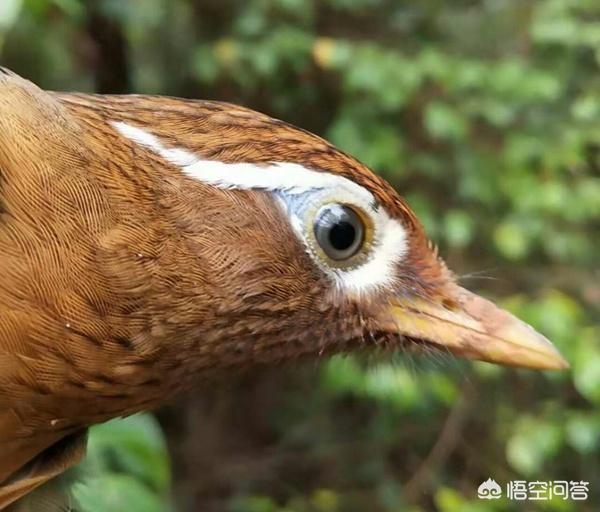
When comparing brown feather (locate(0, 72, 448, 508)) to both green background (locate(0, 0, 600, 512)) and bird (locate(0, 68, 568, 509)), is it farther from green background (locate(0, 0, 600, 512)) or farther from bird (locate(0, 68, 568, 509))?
green background (locate(0, 0, 600, 512))

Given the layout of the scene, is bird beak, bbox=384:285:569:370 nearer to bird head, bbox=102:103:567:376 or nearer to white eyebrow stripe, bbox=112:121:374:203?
bird head, bbox=102:103:567:376

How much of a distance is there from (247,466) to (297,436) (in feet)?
0.88

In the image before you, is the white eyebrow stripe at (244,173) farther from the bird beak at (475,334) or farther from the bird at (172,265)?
the bird beak at (475,334)

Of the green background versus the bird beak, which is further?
the green background

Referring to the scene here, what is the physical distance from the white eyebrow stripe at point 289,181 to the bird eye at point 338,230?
22mm

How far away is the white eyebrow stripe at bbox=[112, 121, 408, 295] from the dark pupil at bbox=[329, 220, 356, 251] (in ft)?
0.12

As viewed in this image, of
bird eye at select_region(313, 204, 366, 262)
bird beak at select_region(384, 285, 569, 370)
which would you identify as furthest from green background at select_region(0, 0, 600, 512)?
bird eye at select_region(313, 204, 366, 262)

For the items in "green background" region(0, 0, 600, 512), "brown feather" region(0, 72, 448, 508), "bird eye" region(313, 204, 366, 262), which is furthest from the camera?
"green background" region(0, 0, 600, 512)

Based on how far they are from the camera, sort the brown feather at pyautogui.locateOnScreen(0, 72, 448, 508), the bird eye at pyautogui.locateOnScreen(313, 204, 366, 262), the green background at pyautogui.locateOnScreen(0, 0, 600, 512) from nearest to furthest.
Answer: the brown feather at pyautogui.locateOnScreen(0, 72, 448, 508)
the bird eye at pyautogui.locateOnScreen(313, 204, 366, 262)
the green background at pyautogui.locateOnScreen(0, 0, 600, 512)

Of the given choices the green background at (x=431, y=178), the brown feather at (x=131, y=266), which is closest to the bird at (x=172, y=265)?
the brown feather at (x=131, y=266)

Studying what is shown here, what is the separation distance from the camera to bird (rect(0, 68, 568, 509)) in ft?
3.31

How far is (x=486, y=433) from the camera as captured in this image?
9.85 feet

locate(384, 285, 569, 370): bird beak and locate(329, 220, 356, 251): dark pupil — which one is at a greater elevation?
locate(329, 220, 356, 251): dark pupil

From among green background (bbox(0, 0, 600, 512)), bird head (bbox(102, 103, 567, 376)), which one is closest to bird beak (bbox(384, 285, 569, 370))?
bird head (bbox(102, 103, 567, 376))
